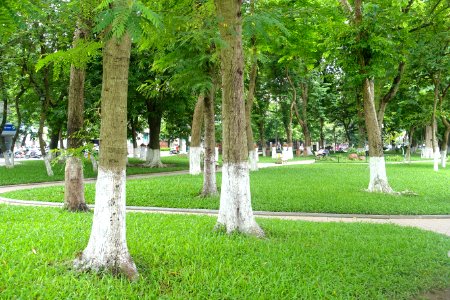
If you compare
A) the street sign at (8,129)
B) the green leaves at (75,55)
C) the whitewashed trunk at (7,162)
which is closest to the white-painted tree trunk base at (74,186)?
the green leaves at (75,55)

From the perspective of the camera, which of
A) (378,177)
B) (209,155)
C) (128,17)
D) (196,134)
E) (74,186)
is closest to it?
(128,17)

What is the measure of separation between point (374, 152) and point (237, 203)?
8157 millimetres

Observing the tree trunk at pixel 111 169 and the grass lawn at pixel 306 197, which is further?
the grass lawn at pixel 306 197

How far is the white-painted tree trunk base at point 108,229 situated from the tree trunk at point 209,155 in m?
7.73

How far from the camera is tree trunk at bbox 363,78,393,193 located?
44.4 ft

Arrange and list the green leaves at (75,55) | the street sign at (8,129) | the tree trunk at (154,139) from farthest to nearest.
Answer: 1. the street sign at (8,129)
2. the tree trunk at (154,139)
3. the green leaves at (75,55)

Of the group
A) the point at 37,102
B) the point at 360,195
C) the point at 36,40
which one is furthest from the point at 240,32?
the point at 37,102

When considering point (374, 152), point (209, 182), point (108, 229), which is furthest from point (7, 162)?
point (108, 229)

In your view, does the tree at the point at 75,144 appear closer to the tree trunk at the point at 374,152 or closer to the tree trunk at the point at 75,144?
the tree trunk at the point at 75,144

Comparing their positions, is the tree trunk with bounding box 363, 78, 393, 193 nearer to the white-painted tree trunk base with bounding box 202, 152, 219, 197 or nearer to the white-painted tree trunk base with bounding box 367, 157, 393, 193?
the white-painted tree trunk base with bounding box 367, 157, 393, 193

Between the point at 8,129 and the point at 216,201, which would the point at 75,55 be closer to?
the point at 216,201

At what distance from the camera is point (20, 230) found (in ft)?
22.8

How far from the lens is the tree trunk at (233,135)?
7.00m

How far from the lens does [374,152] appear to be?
13.7m
